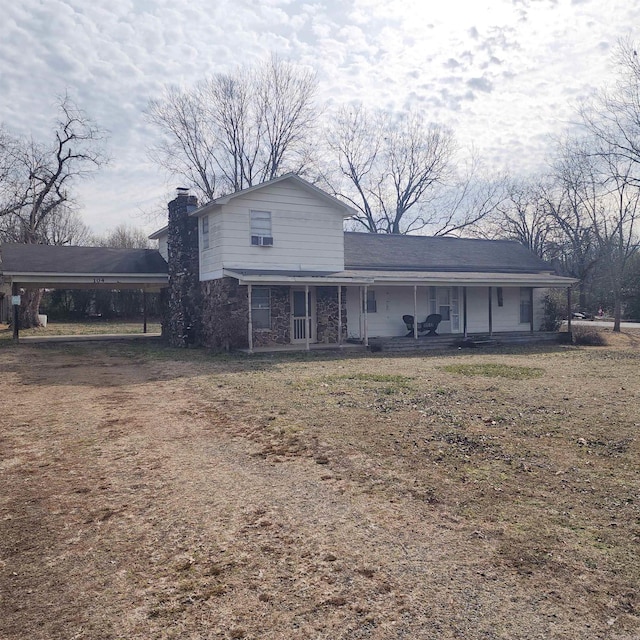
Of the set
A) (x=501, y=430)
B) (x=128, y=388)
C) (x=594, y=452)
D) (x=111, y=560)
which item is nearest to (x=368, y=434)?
(x=501, y=430)

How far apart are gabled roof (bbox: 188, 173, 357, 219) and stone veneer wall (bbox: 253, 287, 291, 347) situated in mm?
3203

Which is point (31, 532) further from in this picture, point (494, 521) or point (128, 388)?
point (128, 388)

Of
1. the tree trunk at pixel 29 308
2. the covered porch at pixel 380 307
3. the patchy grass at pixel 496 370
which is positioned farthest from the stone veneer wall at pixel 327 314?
the tree trunk at pixel 29 308

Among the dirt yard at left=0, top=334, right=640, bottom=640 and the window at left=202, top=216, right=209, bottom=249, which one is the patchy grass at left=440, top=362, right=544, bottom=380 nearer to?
the dirt yard at left=0, top=334, right=640, bottom=640

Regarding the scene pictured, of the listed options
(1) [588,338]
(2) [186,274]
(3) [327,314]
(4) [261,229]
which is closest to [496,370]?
(3) [327,314]

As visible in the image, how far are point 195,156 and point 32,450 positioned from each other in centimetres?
3286

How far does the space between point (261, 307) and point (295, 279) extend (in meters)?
2.30

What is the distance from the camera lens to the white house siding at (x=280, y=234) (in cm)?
1748

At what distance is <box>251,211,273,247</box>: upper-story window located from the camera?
17828 millimetres

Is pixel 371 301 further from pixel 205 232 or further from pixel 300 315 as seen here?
pixel 205 232

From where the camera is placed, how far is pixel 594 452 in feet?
19.3

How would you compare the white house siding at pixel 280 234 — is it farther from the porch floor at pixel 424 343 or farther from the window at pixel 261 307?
the porch floor at pixel 424 343

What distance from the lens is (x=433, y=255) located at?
2348cm

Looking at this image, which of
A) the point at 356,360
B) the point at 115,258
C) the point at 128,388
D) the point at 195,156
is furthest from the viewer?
the point at 195,156
